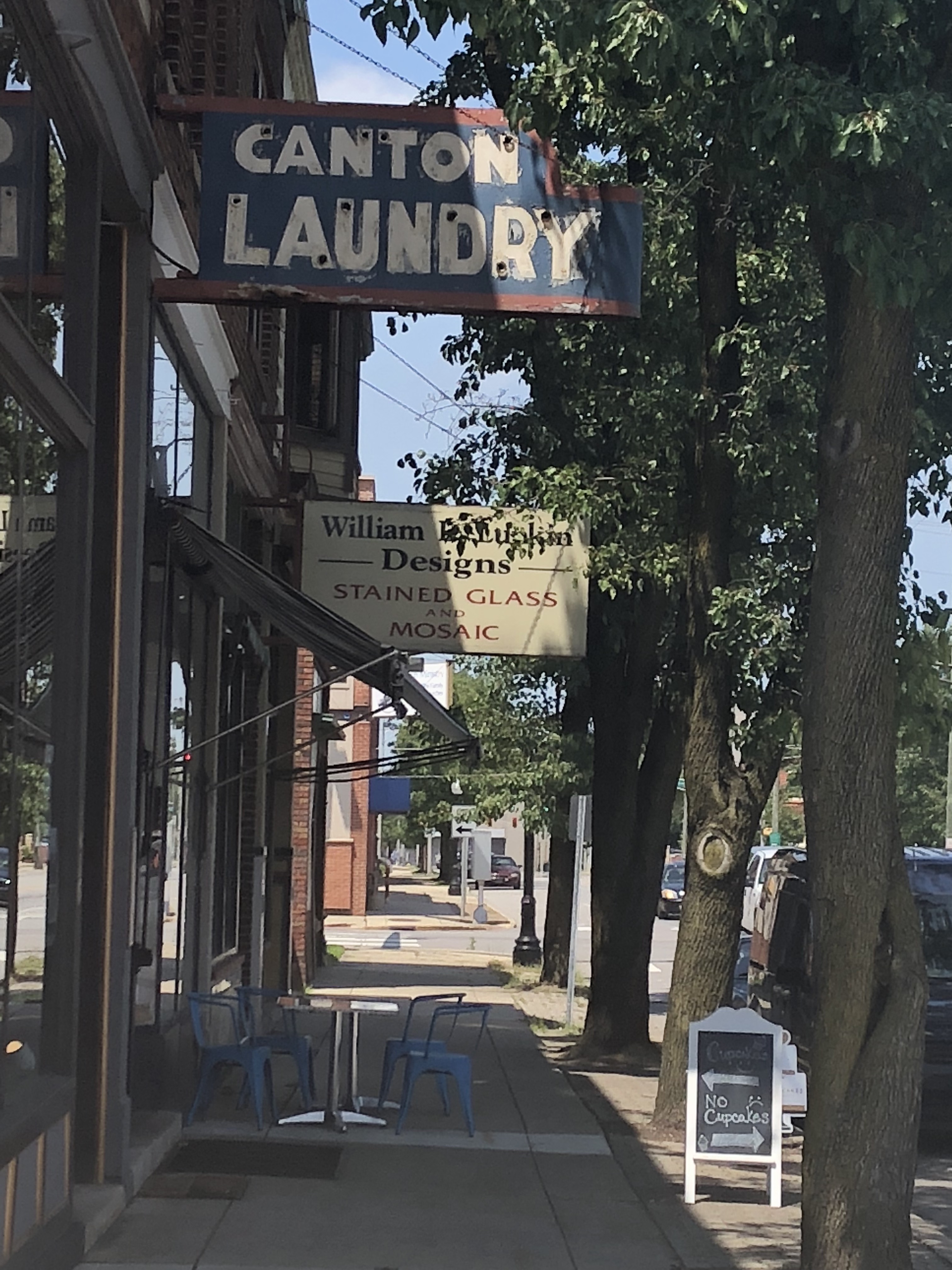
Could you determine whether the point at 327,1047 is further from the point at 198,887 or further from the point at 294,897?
the point at 294,897

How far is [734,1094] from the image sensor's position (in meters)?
9.44

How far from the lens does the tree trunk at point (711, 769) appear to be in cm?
1210

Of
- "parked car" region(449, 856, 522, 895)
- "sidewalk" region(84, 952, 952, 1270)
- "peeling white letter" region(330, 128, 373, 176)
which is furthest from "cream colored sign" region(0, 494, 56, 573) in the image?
"parked car" region(449, 856, 522, 895)

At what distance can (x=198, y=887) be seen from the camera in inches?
486

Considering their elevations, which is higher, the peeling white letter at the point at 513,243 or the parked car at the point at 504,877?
the peeling white letter at the point at 513,243

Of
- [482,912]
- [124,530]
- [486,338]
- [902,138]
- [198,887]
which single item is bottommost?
[482,912]

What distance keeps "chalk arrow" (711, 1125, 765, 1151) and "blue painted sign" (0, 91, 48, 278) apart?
5.71 meters

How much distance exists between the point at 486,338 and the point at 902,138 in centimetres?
925

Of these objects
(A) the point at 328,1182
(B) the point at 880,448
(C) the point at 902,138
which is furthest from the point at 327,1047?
(C) the point at 902,138

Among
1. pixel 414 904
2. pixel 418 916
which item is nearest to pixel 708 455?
pixel 418 916

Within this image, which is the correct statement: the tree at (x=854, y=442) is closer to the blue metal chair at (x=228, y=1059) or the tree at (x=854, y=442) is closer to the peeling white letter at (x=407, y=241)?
the peeling white letter at (x=407, y=241)

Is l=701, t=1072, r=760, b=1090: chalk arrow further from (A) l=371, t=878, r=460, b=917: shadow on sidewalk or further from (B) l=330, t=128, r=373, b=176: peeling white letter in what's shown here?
(A) l=371, t=878, r=460, b=917: shadow on sidewalk

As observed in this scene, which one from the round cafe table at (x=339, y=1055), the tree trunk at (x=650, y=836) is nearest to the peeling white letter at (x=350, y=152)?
the round cafe table at (x=339, y=1055)

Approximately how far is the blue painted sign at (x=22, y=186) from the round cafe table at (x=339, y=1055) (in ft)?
18.6
